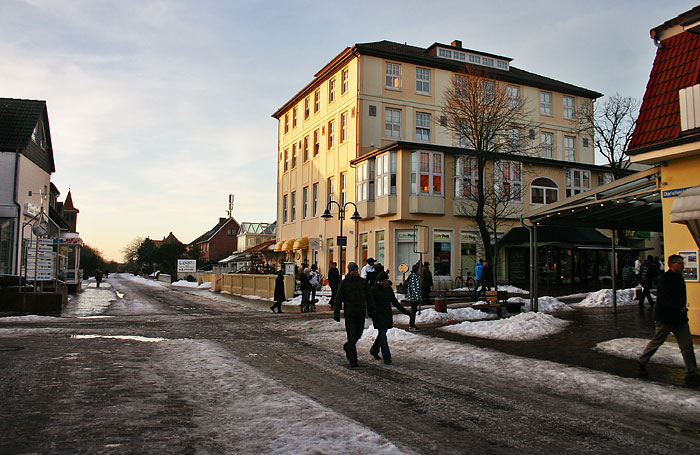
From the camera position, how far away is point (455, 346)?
36.9 feet

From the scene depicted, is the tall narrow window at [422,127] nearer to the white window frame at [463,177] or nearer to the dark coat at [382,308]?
the white window frame at [463,177]

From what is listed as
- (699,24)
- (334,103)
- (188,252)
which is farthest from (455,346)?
(188,252)

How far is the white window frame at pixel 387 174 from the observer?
104 ft

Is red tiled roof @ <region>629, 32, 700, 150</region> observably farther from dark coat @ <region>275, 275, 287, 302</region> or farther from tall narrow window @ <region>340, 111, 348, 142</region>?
tall narrow window @ <region>340, 111, 348, 142</region>

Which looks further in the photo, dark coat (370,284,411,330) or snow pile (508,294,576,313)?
snow pile (508,294,576,313)

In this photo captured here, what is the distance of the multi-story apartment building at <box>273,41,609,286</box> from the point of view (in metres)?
31.8

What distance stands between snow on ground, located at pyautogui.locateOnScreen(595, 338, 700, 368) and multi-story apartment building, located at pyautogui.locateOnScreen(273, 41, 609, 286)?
713 inches

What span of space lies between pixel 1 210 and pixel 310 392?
26757 mm

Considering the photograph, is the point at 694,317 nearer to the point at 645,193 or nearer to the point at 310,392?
the point at 645,193

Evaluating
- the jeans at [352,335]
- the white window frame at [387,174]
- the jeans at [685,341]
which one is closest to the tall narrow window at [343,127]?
the white window frame at [387,174]

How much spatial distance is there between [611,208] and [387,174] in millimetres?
17814

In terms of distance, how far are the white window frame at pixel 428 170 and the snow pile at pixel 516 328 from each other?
1761cm

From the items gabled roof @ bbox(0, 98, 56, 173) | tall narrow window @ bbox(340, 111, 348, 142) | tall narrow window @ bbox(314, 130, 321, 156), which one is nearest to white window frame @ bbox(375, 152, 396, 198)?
tall narrow window @ bbox(340, 111, 348, 142)

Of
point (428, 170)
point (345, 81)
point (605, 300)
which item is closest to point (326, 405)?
point (605, 300)
